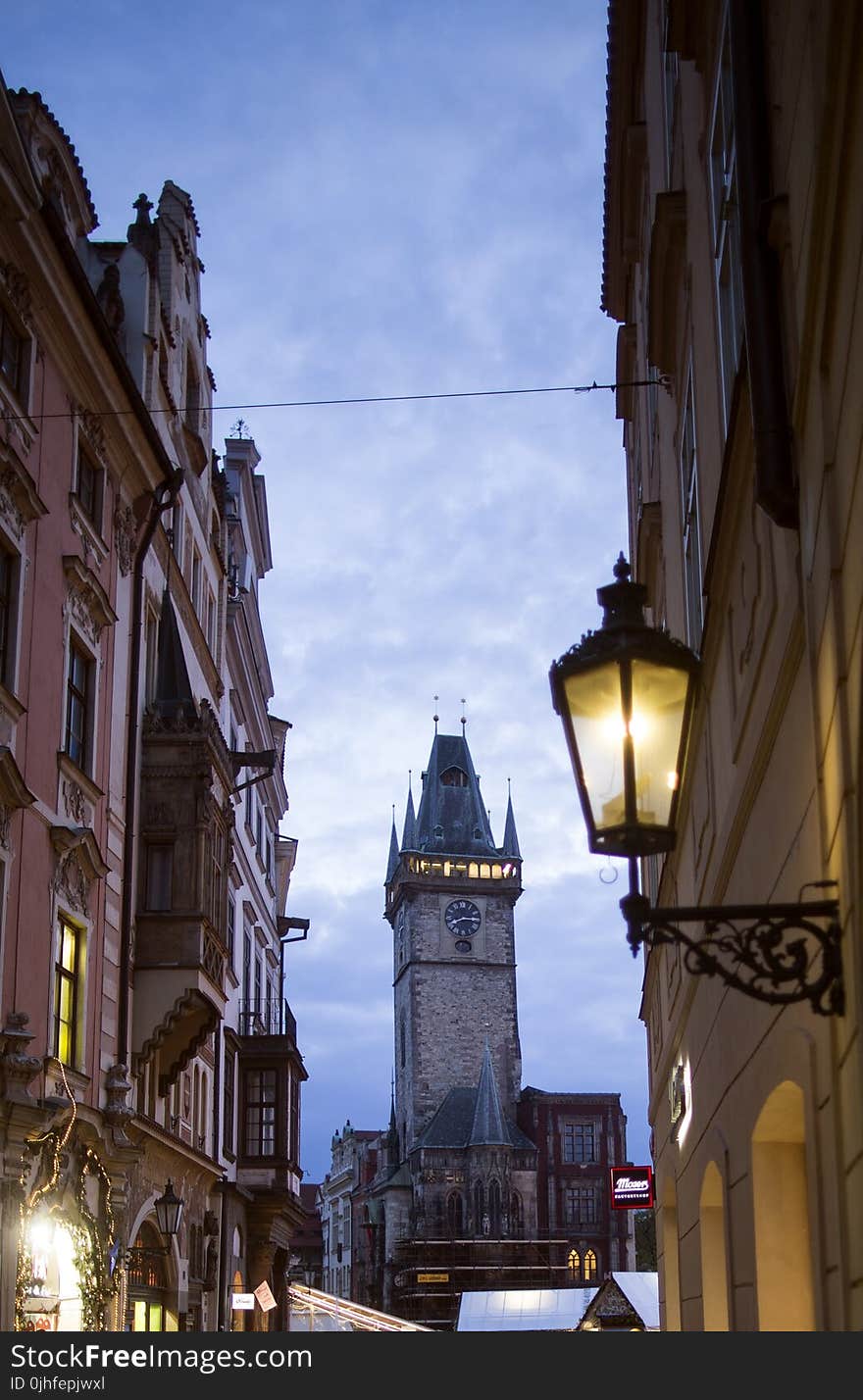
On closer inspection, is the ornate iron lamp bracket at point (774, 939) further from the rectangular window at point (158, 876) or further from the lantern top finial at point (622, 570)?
the rectangular window at point (158, 876)

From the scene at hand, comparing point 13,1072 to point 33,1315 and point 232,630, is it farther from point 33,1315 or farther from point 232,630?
point 232,630

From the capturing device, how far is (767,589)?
22.5ft

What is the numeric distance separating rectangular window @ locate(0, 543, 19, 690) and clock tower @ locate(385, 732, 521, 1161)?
90.3 meters

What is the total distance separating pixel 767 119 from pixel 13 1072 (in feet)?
40.4

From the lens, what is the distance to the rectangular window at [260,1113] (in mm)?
35812

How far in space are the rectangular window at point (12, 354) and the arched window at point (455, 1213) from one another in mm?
89120

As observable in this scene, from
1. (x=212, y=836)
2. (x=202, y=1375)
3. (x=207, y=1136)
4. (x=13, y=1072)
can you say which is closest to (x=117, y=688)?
(x=212, y=836)

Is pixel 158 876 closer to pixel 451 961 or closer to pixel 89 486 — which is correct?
pixel 89 486

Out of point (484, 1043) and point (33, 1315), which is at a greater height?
point (484, 1043)

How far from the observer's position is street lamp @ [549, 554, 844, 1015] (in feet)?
17.4

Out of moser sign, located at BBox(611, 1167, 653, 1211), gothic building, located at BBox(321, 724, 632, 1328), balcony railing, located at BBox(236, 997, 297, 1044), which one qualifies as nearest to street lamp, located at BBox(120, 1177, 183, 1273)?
moser sign, located at BBox(611, 1167, 653, 1211)

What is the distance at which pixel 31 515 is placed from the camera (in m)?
18.0

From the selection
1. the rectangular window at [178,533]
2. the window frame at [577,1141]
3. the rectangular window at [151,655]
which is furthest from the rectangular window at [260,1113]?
the window frame at [577,1141]

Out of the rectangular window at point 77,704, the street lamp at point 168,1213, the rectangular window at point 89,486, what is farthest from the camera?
the street lamp at point 168,1213
